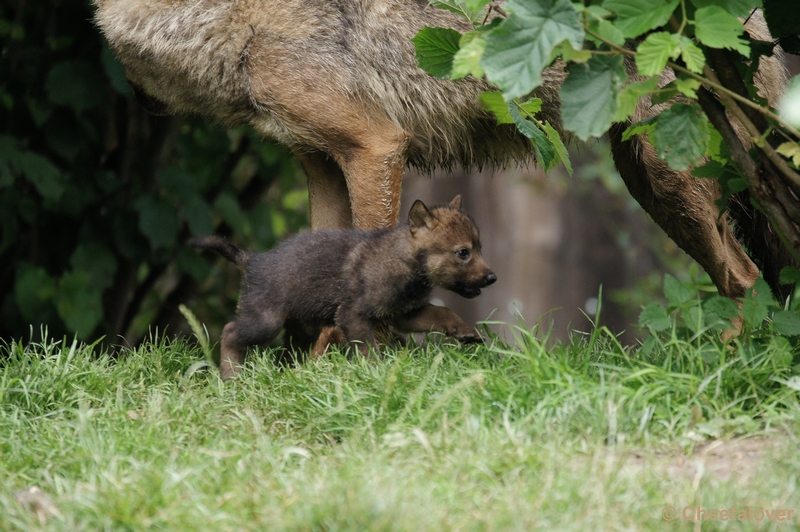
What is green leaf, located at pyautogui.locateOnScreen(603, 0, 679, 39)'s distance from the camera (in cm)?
341

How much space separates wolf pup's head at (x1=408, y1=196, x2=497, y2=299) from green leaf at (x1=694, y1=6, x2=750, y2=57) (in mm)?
1695

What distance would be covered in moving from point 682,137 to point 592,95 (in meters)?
0.43

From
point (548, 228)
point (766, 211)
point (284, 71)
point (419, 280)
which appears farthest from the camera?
point (548, 228)

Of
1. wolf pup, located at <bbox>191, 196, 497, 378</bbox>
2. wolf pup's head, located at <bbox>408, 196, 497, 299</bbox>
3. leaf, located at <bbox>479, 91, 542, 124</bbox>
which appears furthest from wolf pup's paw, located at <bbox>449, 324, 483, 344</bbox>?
leaf, located at <bbox>479, 91, 542, 124</bbox>

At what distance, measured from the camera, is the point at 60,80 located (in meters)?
6.99

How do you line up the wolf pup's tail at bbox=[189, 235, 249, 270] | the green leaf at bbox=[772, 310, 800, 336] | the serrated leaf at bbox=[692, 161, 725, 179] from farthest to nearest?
the wolf pup's tail at bbox=[189, 235, 249, 270] < the serrated leaf at bbox=[692, 161, 725, 179] < the green leaf at bbox=[772, 310, 800, 336]

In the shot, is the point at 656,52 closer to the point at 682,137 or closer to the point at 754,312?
the point at 682,137

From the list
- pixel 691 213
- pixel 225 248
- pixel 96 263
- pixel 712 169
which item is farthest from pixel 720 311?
pixel 96 263

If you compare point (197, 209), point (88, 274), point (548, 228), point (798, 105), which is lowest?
point (548, 228)

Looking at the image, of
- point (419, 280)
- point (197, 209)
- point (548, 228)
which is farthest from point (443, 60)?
point (548, 228)

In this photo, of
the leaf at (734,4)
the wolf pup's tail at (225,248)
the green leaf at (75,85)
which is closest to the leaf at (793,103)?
the leaf at (734,4)

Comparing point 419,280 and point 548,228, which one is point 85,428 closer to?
point 419,280

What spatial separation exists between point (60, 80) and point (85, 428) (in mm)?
4160

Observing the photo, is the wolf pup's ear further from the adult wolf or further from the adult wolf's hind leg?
the adult wolf's hind leg
